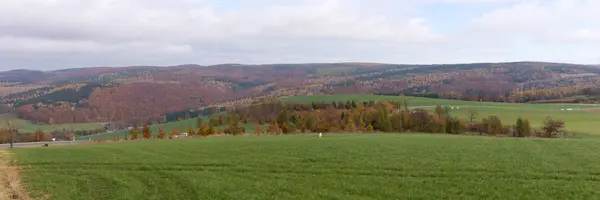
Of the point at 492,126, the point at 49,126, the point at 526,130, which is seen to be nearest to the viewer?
the point at 526,130

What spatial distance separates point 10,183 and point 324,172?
17.2 m

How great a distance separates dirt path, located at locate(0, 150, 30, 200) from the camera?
21.3 m

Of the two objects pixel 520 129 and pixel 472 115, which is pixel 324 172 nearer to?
pixel 520 129

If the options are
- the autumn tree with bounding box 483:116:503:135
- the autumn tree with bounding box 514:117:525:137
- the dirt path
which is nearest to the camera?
the dirt path

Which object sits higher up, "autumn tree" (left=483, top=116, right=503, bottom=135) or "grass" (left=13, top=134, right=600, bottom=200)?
"grass" (left=13, top=134, right=600, bottom=200)

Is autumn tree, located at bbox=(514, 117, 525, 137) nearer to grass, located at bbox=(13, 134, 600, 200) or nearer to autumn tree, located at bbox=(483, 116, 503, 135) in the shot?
autumn tree, located at bbox=(483, 116, 503, 135)

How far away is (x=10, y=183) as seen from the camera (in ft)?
77.8

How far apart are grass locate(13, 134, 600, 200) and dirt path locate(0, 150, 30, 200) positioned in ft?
1.80

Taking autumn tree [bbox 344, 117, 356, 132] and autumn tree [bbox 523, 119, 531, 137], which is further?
autumn tree [bbox 344, 117, 356, 132]

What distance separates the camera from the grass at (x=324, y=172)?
800 inches

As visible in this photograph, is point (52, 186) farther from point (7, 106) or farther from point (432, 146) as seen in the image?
point (7, 106)

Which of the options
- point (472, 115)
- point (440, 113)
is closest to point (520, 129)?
point (472, 115)

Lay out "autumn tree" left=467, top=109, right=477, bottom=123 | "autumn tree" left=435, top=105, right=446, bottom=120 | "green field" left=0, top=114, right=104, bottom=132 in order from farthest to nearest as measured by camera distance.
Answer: "green field" left=0, top=114, right=104, bottom=132 < "autumn tree" left=467, top=109, right=477, bottom=123 < "autumn tree" left=435, top=105, right=446, bottom=120

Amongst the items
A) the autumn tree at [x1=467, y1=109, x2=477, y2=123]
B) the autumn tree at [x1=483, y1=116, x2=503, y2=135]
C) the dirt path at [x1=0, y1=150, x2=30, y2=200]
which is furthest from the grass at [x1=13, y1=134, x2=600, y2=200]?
the autumn tree at [x1=467, y1=109, x2=477, y2=123]
